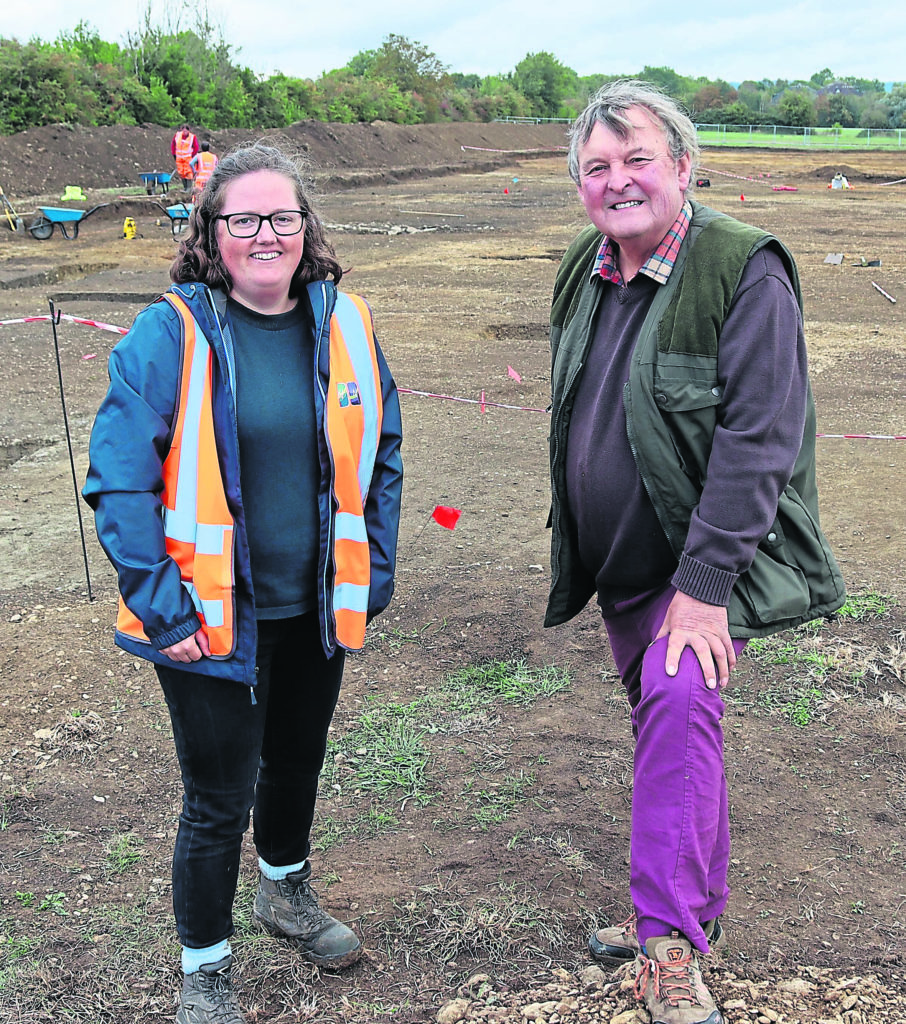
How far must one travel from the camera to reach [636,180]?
238cm

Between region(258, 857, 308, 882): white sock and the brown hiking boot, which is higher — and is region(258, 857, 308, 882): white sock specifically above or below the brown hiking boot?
below

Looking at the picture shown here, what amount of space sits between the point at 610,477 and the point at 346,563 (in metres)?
0.69

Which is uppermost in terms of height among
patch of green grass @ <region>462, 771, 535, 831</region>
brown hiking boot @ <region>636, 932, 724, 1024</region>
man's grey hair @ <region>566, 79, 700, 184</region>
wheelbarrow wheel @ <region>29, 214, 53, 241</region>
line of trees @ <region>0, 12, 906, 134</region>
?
line of trees @ <region>0, 12, 906, 134</region>

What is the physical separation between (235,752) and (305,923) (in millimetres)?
778

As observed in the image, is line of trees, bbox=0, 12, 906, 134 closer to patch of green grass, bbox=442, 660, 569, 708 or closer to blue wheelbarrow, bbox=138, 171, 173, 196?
patch of green grass, bbox=442, 660, 569, 708

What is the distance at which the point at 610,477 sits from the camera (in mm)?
2453

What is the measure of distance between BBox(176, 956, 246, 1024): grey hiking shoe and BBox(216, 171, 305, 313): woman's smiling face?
1.71 metres

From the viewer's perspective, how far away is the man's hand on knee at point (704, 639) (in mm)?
2281

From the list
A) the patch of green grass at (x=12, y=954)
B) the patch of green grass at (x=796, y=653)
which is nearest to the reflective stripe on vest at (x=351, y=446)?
the patch of green grass at (x=12, y=954)

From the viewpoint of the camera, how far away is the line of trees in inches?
1328

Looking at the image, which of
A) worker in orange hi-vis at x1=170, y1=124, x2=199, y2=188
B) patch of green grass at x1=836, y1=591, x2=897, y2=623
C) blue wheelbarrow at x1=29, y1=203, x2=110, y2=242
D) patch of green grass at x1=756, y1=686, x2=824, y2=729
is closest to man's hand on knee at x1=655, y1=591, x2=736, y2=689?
patch of green grass at x1=756, y1=686, x2=824, y2=729

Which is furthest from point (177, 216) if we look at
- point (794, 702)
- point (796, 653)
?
point (794, 702)

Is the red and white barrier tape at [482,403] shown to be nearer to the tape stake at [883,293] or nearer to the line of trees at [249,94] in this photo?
the line of trees at [249,94]

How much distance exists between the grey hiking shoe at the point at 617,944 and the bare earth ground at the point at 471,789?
0.07m
